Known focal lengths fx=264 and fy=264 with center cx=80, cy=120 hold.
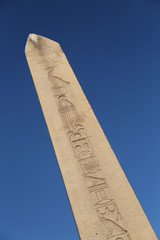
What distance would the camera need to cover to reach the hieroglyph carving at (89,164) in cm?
258

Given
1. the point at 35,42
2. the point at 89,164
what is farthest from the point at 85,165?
the point at 35,42

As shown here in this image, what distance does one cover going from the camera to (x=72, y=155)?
10.3ft

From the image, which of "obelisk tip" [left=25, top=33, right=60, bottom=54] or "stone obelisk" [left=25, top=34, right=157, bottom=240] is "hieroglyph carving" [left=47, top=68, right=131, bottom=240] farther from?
"obelisk tip" [left=25, top=33, right=60, bottom=54]

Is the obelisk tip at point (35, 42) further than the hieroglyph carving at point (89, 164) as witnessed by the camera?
Yes

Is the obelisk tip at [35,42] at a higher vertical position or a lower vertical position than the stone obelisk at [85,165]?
higher

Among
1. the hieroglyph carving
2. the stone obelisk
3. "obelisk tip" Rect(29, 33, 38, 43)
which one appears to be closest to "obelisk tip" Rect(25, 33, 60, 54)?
"obelisk tip" Rect(29, 33, 38, 43)

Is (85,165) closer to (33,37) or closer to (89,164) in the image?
(89,164)

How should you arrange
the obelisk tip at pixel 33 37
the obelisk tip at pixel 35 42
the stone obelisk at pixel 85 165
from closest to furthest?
the stone obelisk at pixel 85 165 < the obelisk tip at pixel 35 42 < the obelisk tip at pixel 33 37

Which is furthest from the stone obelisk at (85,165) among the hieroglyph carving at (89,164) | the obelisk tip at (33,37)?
the obelisk tip at (33,37)

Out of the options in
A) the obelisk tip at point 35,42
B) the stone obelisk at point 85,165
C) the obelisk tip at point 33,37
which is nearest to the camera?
the stone obelisk at point 85,165

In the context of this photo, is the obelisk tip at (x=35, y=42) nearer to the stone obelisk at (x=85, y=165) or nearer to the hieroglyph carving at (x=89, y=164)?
the stone obelisk at (x=85, y=165)

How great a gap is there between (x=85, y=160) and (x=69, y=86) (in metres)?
1.34

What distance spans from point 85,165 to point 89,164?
5 centimetres

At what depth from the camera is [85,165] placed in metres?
3.04
